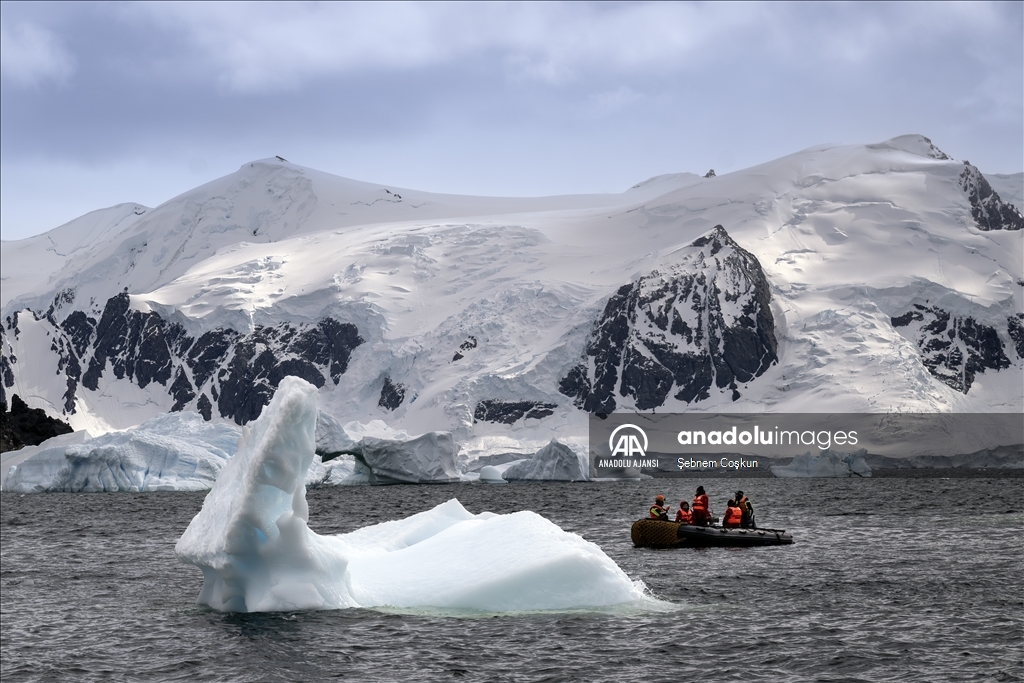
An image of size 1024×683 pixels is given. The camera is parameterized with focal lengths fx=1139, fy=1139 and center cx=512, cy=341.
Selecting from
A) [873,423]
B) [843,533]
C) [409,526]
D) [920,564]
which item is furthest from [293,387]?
[873,423]

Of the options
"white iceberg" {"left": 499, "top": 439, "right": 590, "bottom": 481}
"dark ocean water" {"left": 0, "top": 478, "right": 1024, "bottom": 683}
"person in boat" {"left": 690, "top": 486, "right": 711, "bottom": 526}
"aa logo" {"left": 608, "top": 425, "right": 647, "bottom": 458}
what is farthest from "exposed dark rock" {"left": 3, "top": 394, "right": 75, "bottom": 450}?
"person in boat" {"left": 690, "top": 486, "right": 711, "bottom": 526}

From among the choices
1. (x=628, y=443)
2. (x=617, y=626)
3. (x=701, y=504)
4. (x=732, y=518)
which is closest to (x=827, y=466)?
(x=628, y=443)

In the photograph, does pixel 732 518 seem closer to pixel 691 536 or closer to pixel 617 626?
pixel 691 536

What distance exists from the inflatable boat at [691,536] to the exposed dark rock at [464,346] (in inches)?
6040

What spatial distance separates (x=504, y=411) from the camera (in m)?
186

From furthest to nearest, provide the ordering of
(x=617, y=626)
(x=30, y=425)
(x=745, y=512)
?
(x=30, y=425)
(x=745, y=512)
(x=617, y=626)

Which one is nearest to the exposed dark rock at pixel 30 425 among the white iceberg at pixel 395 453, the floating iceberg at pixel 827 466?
the white iceberg at pixel 395 453

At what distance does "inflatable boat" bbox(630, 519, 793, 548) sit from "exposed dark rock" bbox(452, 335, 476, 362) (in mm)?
153407

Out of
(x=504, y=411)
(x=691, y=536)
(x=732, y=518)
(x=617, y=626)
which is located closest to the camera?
(x=617, y=626)

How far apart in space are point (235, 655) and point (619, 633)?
7927mm

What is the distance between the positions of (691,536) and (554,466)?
70.5 meters

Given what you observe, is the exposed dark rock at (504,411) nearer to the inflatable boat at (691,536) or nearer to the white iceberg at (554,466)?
the white iceberg at (554,466)

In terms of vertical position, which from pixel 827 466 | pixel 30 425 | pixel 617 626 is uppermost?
pixel 30 425

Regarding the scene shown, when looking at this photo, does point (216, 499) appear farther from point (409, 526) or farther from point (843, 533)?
point (843, 533)
